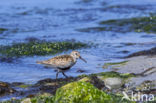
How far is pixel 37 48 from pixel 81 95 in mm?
9386

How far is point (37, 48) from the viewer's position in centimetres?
1700

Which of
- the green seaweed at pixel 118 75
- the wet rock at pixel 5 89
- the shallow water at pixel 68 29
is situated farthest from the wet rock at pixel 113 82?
the wet rock at pixel 5 89

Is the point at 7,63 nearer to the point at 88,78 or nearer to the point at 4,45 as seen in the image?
the point at 4,45

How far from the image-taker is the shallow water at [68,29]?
46.9 feet

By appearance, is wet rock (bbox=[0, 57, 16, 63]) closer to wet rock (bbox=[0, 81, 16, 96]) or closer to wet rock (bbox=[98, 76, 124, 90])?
wet rock (bbox=[0, 81, 16, 96])

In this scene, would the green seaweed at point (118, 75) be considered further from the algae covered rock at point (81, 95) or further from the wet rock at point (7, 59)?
the wet rock at point (7, 59)

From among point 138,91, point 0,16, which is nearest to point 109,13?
point 0,16

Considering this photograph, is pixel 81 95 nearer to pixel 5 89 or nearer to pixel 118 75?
pixel 5 89

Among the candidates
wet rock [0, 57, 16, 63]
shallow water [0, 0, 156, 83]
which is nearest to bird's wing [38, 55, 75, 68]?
shallow water [0, 0, 156, 83]

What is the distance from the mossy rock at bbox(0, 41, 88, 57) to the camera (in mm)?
16500

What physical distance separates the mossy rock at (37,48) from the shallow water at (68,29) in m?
0.64

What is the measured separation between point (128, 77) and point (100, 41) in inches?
307

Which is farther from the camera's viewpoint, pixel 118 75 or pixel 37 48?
pixel 37 48

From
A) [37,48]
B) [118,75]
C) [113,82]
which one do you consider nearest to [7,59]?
[37,48]
